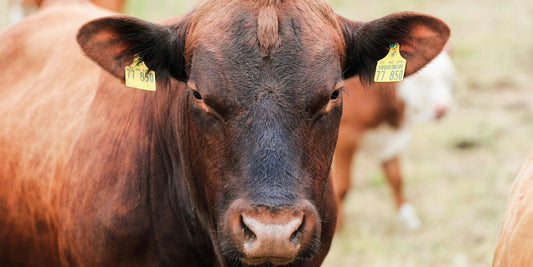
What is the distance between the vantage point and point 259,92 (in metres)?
2.76

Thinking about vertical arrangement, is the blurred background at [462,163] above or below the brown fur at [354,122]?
below

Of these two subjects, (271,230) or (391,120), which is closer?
(271,230)

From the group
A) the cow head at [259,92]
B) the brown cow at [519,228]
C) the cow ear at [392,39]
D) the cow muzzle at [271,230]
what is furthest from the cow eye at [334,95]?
the brown cow at [519,228]

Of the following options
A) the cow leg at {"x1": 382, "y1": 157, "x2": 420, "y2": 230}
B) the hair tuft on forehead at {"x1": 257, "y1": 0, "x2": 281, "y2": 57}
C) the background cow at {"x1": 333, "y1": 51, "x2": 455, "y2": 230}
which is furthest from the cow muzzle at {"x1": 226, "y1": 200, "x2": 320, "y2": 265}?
the cow leg at {"x1": 382, "y1": 157, "x2": 420, "y2": 230}

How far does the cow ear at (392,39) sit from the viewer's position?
322 centimetres

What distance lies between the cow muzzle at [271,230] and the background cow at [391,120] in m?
4.09

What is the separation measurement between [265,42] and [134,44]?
0.64 m

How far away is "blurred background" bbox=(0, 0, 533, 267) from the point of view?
6.73 m

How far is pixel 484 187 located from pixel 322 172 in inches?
204

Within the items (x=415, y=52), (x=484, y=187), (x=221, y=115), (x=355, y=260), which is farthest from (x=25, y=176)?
(x=484, y=187)

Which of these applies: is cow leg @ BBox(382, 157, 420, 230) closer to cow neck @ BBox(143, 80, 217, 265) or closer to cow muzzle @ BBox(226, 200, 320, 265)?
cow neck @ BBox(143, 80, 217, 265)

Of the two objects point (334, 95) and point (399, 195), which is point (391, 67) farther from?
point (399, 195)

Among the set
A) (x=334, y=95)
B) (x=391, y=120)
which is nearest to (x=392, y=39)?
(x=334, y=95)

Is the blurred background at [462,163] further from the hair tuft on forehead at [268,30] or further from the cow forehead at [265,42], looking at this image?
the hair tuft on forehead at [268,30]
